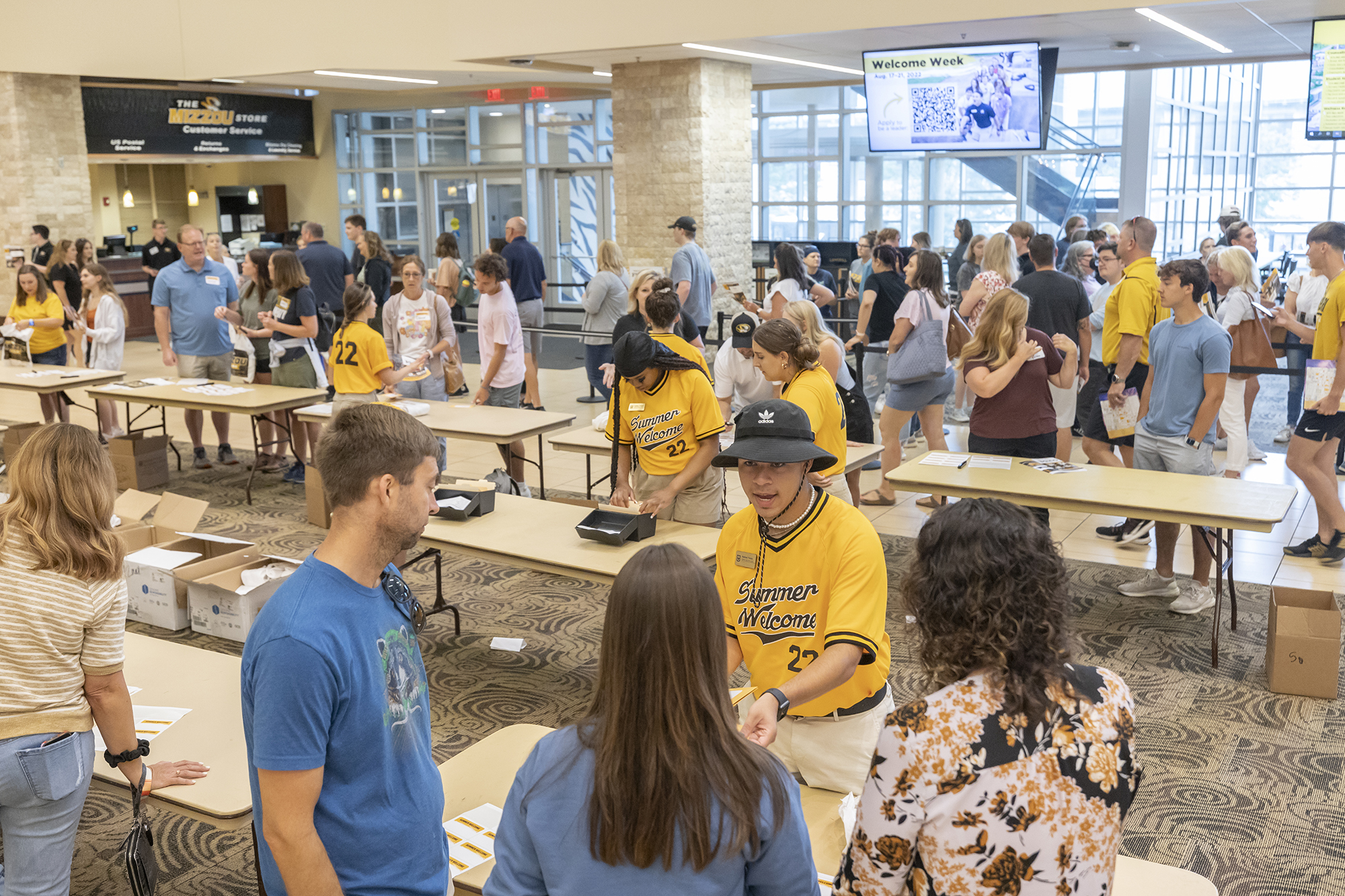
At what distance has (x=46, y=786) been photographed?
2.39 meters

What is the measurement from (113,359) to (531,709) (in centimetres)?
652

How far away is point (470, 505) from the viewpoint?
4.68 m

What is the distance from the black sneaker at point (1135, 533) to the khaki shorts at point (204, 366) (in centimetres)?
658

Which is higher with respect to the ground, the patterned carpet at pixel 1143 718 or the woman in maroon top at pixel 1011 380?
the woman in maroon top at pixel 1011 380

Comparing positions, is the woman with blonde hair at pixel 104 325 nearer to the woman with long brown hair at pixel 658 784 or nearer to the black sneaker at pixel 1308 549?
the black sneaker at pixel 1308 549

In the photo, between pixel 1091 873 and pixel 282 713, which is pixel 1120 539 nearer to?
pixel 1091 873

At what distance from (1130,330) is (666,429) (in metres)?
3.41

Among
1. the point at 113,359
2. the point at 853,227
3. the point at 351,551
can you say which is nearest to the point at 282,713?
the point at 351,551

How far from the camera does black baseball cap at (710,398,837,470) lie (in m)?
2.66

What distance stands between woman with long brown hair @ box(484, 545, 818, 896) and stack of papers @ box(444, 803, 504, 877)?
838mm

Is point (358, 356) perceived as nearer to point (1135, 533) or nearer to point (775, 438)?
point (775, 438)

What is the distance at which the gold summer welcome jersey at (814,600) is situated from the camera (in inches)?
101

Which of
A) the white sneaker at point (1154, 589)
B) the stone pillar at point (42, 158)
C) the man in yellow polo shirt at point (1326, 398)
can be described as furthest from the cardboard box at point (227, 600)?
the stone pillar at point (42, 158)

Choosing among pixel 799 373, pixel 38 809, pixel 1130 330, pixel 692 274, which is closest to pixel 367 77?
pixel 692 274
